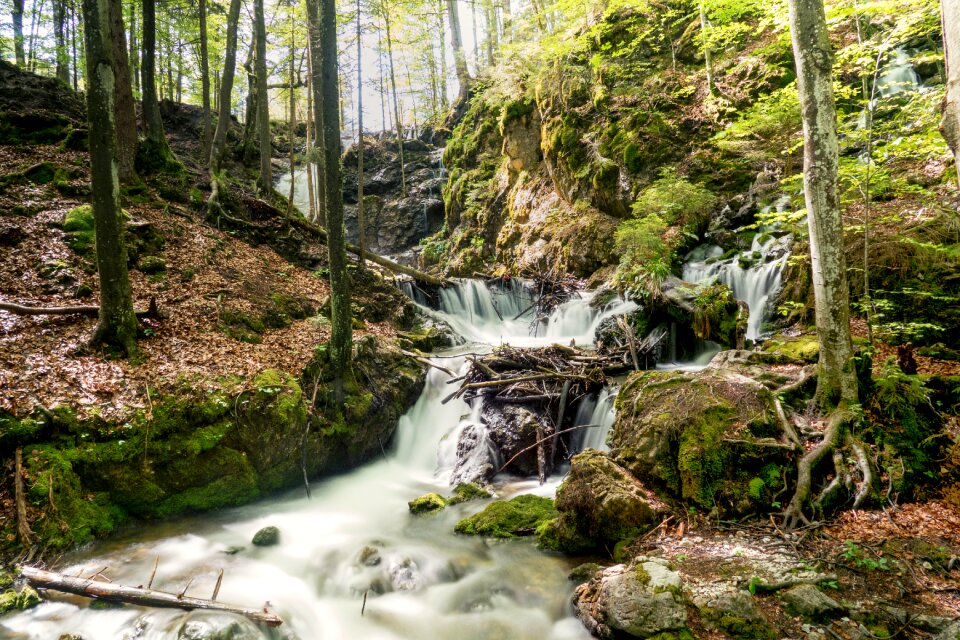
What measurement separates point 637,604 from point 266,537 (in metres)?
4.43

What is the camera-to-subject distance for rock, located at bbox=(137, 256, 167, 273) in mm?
8656

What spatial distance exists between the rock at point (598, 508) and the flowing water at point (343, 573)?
0.30 meters

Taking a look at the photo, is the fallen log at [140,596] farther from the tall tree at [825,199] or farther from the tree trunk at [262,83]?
the tree trunk at [262,83]

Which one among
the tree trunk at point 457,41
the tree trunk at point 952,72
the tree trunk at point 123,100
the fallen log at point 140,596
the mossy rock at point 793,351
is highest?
the tree trunk at point 457,41

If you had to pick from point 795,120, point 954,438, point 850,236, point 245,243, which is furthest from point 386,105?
point 954,438

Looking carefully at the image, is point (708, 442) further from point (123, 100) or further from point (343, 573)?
point (123, 100)

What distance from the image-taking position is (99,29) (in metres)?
6.02

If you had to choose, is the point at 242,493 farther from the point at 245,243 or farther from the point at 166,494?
the point at 245,243

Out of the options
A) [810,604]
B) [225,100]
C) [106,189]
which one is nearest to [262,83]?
[225,100]

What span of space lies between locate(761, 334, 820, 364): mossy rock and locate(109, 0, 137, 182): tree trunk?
12.4m

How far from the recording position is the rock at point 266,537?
5.61 meters

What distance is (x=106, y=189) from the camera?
617 cm

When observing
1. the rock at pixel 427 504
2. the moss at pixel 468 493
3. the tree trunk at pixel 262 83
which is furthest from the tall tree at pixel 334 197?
the tree trunk at pixel 262 83

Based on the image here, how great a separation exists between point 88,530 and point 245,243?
25.8 feet
